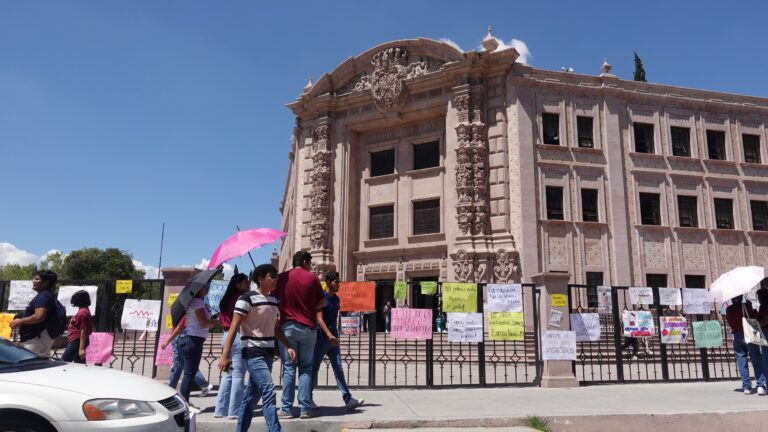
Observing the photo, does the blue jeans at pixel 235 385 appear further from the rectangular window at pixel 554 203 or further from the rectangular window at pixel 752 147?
the rectangular window at pixel 752 147

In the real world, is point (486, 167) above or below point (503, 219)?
above

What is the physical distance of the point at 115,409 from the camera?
4.46 metres

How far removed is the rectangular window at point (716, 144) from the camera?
2780 centimetres

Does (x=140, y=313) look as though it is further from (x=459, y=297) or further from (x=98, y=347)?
(x=459, y=297)

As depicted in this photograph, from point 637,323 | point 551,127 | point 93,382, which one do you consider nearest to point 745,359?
point 637,323

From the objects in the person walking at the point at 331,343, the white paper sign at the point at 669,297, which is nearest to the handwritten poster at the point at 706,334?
the white paper sign at the point at 669,297

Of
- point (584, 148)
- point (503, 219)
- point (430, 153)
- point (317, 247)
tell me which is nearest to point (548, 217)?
point (503, 219)

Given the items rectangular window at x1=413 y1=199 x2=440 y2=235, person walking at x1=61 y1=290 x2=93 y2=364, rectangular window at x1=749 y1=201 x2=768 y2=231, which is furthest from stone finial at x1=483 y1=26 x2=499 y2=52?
person walking at x1=61 y1=290 x2=93 y2=364

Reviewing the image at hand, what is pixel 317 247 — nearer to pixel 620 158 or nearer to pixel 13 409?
pixel 620 158

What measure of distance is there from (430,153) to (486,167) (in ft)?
12.7

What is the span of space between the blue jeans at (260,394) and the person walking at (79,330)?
3.92 metres

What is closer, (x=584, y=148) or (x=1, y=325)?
(x=1, y=325)

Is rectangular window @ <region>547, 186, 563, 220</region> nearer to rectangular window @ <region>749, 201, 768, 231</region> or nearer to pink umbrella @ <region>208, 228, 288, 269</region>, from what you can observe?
rectangular window @ <region>749, 201, 768, 231</region>

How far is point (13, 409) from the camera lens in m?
4.16
